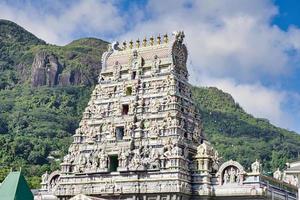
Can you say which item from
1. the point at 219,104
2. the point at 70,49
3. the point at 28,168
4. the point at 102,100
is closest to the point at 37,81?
the point at 70,49

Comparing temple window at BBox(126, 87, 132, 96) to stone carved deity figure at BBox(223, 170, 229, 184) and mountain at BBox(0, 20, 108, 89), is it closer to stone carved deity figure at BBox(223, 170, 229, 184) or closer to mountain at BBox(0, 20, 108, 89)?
stone carved deity figure at BBox(223, 170, 229, 184)

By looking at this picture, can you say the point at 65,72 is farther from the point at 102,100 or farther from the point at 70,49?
the point at 102,100

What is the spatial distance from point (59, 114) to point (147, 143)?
90549 millimetres

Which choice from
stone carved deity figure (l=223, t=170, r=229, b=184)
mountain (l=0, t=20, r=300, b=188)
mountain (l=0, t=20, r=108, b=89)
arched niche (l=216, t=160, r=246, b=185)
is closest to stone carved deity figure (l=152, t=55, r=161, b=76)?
arched niche (l=216, t=160, r=246, b=185)

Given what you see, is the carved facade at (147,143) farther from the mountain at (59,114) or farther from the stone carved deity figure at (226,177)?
the mountain at (59,114)

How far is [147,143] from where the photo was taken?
122 feet

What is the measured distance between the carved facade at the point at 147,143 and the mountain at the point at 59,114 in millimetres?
46708

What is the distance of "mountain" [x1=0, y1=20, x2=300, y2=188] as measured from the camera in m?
101

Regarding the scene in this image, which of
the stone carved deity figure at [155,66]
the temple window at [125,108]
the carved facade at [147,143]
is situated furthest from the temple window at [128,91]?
the stone carved deity figure at [155,66]

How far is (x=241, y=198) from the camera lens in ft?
115

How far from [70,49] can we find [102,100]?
12942 centimetres

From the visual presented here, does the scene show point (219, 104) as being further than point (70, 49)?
No

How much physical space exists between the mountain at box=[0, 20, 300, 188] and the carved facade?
46.7 meters

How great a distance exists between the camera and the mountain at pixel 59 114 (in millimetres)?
100812
